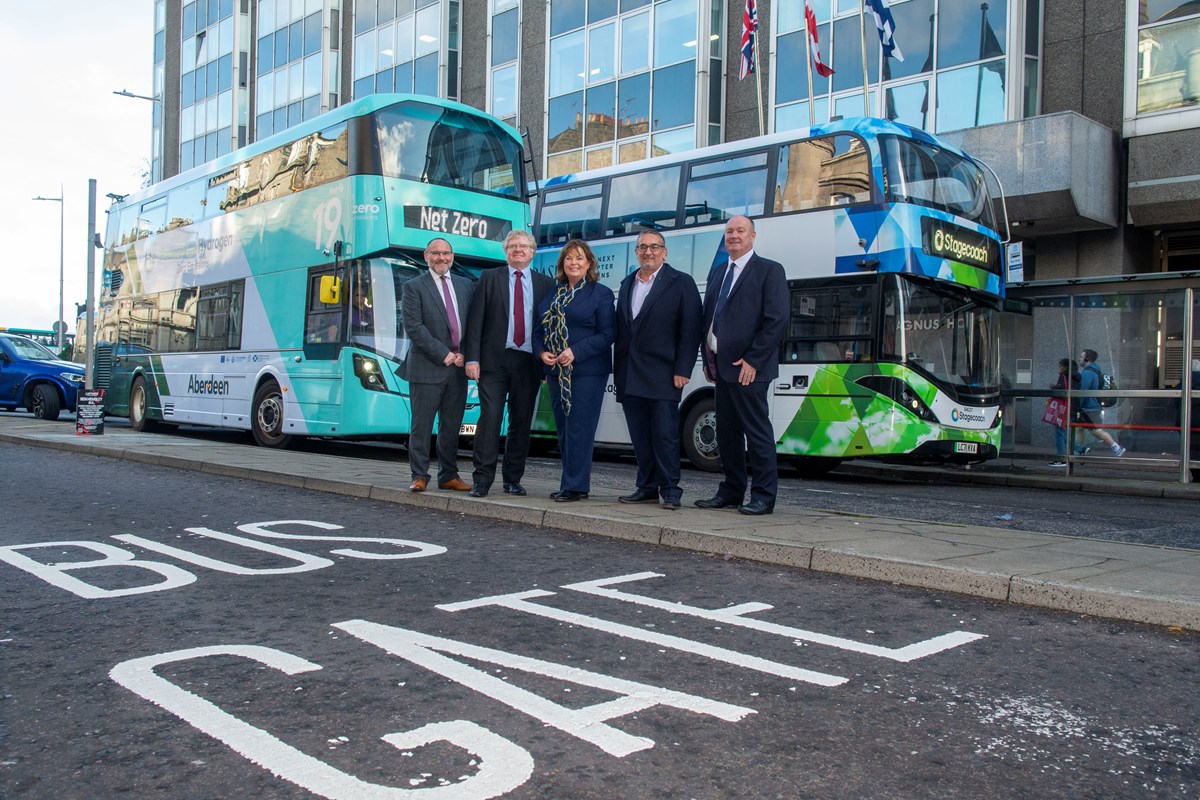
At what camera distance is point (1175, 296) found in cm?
1307

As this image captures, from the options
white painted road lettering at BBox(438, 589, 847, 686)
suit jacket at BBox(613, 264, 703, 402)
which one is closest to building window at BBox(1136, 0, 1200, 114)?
suit jacket at BBox(613, 264, 703, 402)

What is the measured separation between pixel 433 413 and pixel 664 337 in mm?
2003

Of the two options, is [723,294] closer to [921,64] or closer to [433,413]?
[433,413]

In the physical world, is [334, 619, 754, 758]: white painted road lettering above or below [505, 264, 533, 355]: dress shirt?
below

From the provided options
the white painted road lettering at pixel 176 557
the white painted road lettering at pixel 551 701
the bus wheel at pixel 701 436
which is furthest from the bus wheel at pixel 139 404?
the white painted road lettering at pixel 551 701

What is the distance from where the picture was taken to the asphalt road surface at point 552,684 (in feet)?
8.28

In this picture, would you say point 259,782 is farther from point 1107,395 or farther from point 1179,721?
point 1107,395

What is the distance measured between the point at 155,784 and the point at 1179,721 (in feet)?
Result: 9.20

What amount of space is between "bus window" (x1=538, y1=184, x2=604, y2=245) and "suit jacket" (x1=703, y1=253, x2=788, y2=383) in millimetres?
8021

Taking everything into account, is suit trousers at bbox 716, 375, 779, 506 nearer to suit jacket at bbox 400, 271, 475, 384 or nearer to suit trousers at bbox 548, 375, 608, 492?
suit trousers at bbox 548, 375, 608, 492

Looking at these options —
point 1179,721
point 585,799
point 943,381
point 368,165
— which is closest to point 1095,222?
point 943,381

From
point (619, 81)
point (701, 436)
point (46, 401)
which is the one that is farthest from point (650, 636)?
point (619, 81)

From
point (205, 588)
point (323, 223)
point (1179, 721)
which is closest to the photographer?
point (1179, 721)

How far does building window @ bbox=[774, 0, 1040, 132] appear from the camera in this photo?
61.9ft
